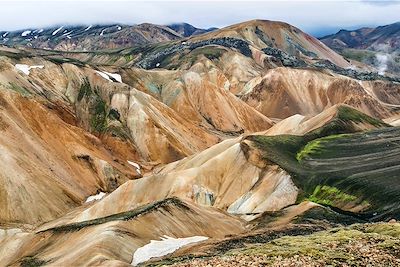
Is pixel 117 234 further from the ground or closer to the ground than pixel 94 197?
further from the ground

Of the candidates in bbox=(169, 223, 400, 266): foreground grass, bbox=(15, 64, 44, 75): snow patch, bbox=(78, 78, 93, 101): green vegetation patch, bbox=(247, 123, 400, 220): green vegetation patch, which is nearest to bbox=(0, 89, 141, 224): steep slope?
bbox=(78, 78, 93, 101): green vegetation patch

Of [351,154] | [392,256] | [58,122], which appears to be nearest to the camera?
[392,256]

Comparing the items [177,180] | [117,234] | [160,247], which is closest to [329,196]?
[177,180]

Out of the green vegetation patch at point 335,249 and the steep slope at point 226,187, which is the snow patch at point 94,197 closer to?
the steep slope at point 226,187

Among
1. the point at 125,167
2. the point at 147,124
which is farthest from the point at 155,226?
the point at 147,124

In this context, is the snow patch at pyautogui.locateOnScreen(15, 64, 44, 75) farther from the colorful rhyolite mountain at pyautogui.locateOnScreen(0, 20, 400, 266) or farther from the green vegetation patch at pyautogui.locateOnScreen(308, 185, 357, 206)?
the green vegetation patch at pyautogui.locateOnScreen(308, 185, 357, 206)

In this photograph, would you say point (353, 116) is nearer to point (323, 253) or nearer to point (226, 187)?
point (226, 187)

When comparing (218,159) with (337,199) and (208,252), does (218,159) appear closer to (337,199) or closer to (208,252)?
(337,199)

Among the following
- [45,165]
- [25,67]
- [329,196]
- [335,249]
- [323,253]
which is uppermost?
[323,253]
